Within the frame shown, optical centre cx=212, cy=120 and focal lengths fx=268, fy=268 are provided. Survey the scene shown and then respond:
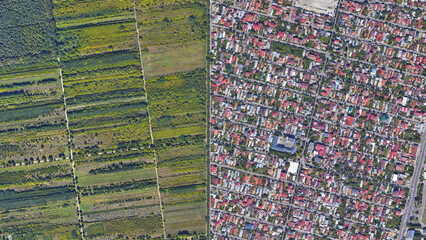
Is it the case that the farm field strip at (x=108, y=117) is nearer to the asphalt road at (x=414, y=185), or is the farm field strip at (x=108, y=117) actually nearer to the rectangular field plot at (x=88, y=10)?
the rectangular field plot at (x=88, y=10)

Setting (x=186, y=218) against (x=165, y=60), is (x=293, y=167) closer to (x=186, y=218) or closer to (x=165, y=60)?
(x=186, y=218)

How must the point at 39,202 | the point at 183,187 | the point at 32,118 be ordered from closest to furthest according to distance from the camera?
the point at 183,187 < the point at 39,202 < the point at 32,118

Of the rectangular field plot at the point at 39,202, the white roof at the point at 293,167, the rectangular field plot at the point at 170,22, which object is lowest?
the rectangular field plot at the point at 39,202

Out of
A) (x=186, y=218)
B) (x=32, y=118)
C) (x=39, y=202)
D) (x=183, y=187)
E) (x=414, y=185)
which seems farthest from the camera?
(x=32, y=118)

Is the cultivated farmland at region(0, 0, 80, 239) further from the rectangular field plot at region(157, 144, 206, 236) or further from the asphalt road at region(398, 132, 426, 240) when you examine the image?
the asphalt road at region(398, 132, 426, 240)

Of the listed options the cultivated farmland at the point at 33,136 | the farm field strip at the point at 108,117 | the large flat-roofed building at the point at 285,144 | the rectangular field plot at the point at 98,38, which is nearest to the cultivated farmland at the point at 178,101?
the farm field strip at the point at 108,117

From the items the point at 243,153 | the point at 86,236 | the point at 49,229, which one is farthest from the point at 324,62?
the point at 49,229

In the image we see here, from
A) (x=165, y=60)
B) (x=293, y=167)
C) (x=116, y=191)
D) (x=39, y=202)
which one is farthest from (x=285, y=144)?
(x=39, y=202)
